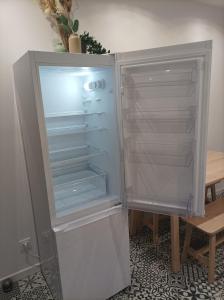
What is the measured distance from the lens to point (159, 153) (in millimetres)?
1545

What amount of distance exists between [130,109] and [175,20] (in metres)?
1.61

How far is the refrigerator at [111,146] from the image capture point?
132 centimetres

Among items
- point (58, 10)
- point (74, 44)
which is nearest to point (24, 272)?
point (74, 44)

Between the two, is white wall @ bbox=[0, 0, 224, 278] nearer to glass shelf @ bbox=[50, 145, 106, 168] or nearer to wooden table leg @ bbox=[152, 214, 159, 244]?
glass shelf @ bbox=[50, 145, 106, 168]

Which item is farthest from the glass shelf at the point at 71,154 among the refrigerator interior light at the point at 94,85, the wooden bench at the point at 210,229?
the wooden bench at the point at 210,229

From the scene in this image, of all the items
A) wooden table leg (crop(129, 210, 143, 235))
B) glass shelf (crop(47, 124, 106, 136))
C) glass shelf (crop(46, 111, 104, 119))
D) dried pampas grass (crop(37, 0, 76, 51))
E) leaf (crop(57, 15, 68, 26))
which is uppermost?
dried pampas grass (crop(37, 0, 76, 51))

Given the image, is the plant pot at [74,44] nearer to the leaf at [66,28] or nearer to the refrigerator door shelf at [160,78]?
the leaf at [66,28]

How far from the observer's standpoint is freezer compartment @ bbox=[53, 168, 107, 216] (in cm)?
170

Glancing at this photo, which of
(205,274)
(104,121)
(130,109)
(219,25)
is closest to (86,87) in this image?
(104,121)

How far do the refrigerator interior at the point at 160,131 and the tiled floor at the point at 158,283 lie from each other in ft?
2.40

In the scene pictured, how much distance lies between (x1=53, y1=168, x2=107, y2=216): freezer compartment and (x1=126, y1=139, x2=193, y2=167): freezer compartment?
344 mm

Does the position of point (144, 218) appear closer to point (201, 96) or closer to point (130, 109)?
point (130, 109)

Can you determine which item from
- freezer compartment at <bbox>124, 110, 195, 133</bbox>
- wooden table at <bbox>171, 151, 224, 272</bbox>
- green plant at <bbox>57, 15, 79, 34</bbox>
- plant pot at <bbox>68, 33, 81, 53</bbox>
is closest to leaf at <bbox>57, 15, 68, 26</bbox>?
green plant at <bbox>57, 15, 79, 34</bbox>

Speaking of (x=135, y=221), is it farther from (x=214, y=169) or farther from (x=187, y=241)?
(x=214, y=169)
